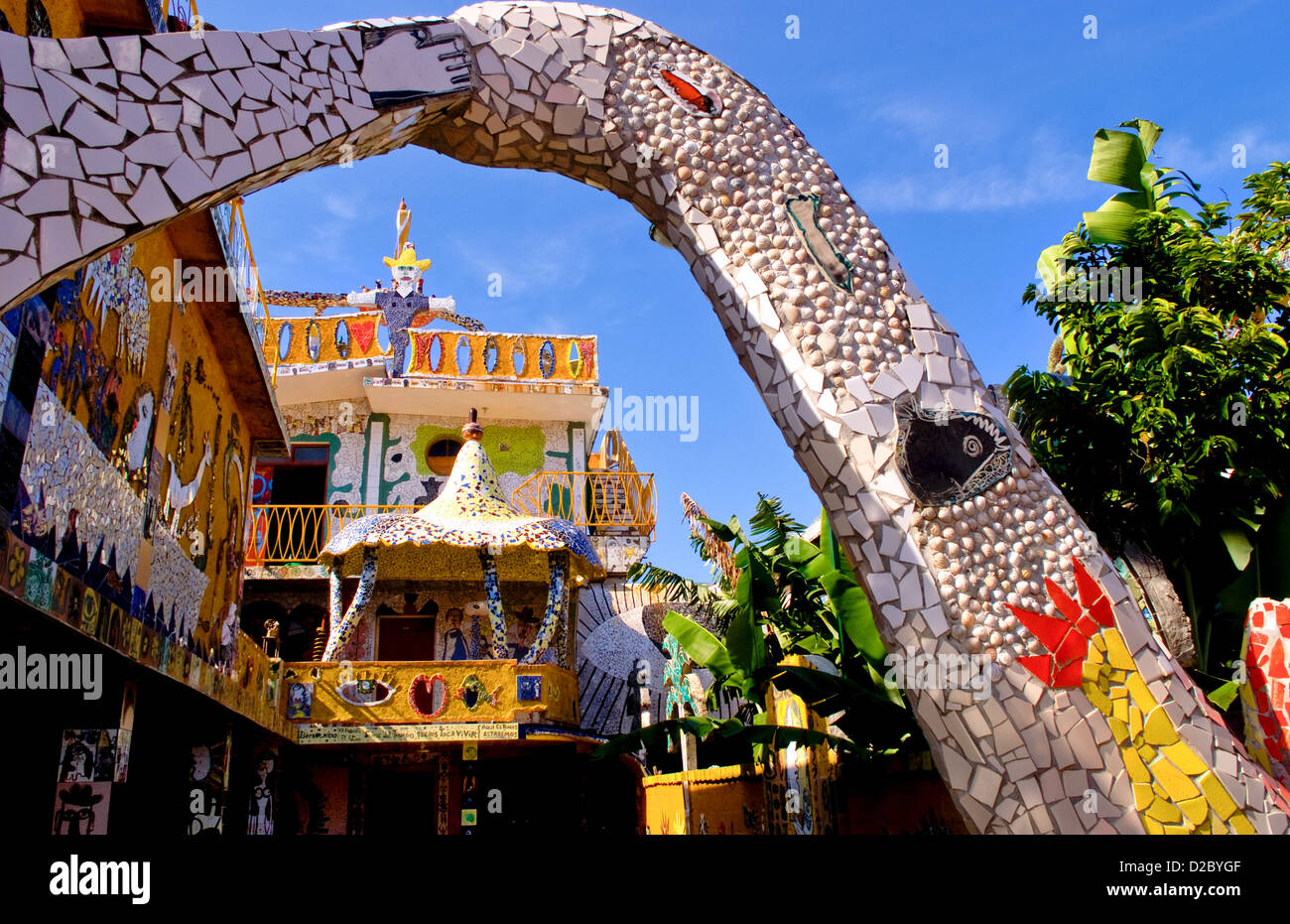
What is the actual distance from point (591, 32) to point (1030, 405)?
467 cm

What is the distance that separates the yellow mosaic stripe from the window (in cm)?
1336

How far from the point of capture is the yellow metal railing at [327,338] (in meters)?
16.3

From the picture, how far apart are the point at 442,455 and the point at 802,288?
41.3ft

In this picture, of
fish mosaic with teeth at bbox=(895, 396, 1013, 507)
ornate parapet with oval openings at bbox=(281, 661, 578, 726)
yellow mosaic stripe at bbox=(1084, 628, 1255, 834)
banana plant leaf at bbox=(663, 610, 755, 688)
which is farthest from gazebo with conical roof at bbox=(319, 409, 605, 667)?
yellow mosaic stripe at bbox=(1084, 628, 1255, 834)

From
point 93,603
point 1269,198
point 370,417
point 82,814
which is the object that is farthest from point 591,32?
point 370,417

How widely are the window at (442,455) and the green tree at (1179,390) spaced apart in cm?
1065

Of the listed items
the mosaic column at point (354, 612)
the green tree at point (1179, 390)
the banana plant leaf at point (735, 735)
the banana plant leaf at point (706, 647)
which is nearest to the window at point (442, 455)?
the mosaic column at point (354, 612)

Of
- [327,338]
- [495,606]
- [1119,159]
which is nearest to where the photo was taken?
[1119,159]

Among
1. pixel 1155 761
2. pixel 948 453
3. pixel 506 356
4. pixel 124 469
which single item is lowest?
pixel 1155 761

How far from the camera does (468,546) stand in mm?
12508

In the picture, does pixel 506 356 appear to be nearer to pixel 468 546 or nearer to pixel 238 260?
pixel 468 546

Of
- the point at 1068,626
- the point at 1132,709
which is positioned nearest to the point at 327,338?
the point at 1068,626

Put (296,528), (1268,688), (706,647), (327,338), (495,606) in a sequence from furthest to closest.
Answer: (327,338)
(296,528)
(495,606)
(706,647)
(1268,688)

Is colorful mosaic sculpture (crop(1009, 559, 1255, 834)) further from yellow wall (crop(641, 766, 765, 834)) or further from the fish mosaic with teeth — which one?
yellow wall (crop(641, 766, 765, 834))
